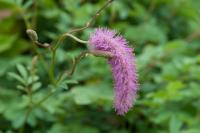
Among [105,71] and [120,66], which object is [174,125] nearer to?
[105,71]

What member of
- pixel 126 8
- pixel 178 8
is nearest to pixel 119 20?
pixel 126 8

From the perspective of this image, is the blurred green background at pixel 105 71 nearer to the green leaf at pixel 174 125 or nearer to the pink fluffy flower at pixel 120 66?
the green leaf at pixel 174 125

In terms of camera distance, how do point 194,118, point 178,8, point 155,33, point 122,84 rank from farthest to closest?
point 178,8 < point 155,33 < point 194,118 < point 122,84

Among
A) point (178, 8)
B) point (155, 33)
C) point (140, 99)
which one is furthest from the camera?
point (178, 8)

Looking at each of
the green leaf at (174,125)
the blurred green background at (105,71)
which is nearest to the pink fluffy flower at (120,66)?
the blurred green background at (105,71)

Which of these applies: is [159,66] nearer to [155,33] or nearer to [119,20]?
[155,33]

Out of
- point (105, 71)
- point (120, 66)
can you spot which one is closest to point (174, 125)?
point (105, 71)
